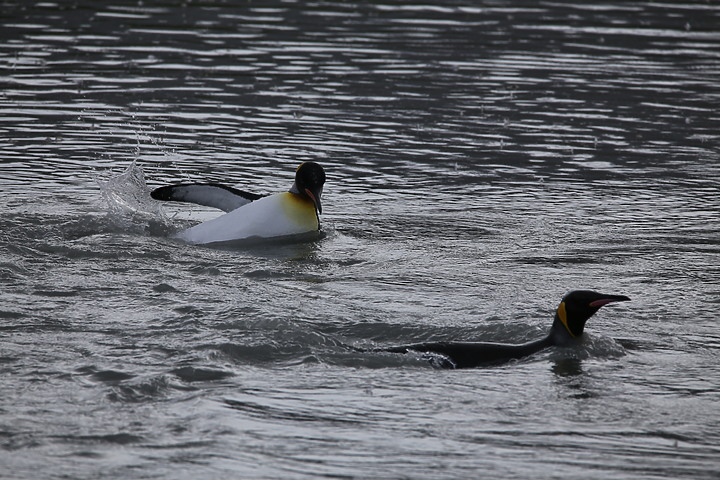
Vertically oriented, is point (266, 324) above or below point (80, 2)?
below

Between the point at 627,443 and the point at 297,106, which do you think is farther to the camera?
the point at 297,106

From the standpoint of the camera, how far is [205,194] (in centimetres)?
982

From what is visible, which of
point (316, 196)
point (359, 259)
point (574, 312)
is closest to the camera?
point (574, 312)

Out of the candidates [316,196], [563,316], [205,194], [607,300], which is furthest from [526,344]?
[205,194]

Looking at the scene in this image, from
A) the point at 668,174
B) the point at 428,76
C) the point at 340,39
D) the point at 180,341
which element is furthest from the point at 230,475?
the point at 340,39

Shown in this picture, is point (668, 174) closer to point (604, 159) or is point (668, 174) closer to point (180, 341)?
point (604, 159)

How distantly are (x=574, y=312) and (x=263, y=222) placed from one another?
11.7ft

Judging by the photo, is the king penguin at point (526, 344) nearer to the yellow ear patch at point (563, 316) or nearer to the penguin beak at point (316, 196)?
the yellow ear patch at point (563, 316)

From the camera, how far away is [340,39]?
1936 centimetres

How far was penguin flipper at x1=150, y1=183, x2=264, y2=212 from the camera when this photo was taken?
32.0 feet

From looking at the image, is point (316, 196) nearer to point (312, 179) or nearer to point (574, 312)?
point (312, 179)

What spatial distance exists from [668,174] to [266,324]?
6.32 meters

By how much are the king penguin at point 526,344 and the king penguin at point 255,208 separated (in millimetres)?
3077

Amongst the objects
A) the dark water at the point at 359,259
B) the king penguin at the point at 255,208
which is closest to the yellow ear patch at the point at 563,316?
the dark water at the point at 359,259
